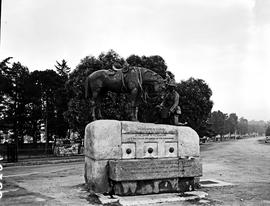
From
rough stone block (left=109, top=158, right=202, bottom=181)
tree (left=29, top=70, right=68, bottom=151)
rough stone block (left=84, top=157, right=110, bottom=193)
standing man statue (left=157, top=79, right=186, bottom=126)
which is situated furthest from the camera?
tree (left=29, top=70, right=68, bottom=151)

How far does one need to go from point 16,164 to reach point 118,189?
14667 mm

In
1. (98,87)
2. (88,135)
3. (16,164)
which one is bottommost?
(16,164)

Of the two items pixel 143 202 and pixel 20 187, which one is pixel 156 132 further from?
pixel 20 187

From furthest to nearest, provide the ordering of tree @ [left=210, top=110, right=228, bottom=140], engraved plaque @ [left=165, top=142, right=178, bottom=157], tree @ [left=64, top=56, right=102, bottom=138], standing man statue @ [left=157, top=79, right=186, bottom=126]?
tree @ [left=210, top=110, right=228, bottom=140] → tree @ [left=64, top=56, right=102, bottom=138] → standing man statue @ [left=157, top=79, right=186, bottom=126] → engraved plaque @ [left=165, top=142, right=178, bottom=157]

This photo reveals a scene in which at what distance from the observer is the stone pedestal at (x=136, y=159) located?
29.4 ft

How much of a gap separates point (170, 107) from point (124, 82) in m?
1.78

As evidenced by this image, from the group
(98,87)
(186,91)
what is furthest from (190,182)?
(186,91)

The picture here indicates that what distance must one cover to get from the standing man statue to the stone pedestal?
534mm

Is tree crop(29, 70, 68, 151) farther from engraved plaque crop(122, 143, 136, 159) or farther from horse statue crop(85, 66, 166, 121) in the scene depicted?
engraved plaque crop(122, 143, 136, 159)

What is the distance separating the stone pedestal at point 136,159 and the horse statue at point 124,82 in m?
1.10

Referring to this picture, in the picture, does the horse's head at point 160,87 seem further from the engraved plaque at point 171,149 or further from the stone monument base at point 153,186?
the stone monument base at point 153,186

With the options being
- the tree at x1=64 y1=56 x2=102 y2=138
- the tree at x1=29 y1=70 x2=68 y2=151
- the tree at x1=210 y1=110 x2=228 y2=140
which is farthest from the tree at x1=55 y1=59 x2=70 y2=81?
the tree at x1=210 y1=110 x2=228 y2=140

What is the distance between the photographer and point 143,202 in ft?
26.9

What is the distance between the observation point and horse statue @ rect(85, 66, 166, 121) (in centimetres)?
1013
